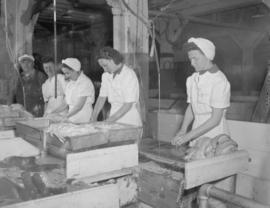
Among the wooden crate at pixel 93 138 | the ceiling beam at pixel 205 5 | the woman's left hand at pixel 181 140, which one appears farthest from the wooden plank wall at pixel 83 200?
the ceiling beam at pixel 205 5

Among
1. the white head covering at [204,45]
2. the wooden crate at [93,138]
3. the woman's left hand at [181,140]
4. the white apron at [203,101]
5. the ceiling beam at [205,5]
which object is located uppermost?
the ceiling beam at [205,5]

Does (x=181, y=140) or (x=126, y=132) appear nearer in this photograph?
(x=126, y=132)

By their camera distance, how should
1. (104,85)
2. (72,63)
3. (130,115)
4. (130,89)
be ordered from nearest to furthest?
1. (130,89)
2. (130,115)
3. (104,85)
4. (72,63)

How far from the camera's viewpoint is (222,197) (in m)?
1.56

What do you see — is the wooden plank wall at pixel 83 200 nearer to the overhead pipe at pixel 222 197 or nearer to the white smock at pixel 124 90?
the overhead pipe at pixel 222 197

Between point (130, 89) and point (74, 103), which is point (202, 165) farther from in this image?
point (74, 103)

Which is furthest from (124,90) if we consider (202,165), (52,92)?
(52,92)

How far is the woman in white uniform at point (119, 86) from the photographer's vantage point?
2627 mm

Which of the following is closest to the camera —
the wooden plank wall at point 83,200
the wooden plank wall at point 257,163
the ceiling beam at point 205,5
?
the wooden plank wall at point 83,200

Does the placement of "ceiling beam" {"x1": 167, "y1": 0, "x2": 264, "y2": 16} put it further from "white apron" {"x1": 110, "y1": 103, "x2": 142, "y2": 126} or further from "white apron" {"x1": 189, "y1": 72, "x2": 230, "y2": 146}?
"white apron" {"x1": 189, "y1": 72, "x2": 230, "y2": 146}

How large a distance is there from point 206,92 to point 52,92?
7.07 ft

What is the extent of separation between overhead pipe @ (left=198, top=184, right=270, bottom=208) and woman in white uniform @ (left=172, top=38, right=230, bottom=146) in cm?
47

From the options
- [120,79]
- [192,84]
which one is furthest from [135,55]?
[192,84]

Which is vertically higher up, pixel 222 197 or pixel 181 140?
pixel 181 140
